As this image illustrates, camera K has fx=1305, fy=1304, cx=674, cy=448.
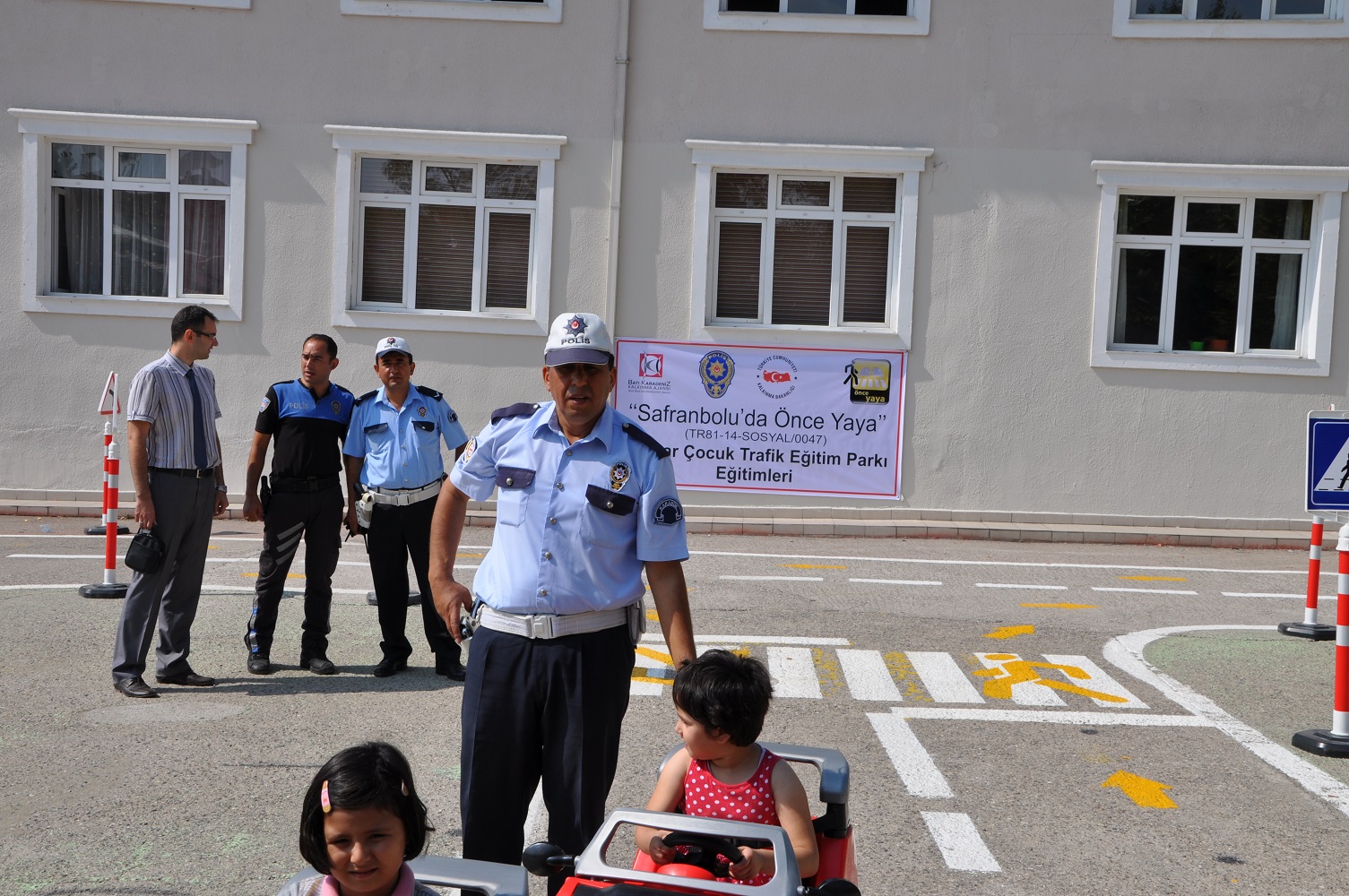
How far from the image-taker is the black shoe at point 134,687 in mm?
6859

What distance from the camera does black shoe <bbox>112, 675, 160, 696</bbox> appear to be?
22.5 feet

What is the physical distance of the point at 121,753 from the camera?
5895 millimetres

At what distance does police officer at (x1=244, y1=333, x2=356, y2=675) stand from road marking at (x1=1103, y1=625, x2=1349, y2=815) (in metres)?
4.82

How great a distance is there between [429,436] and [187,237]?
8983 mm

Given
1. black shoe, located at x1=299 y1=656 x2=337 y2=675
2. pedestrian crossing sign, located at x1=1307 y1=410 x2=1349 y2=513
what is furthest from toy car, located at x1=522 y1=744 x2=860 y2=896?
pedestrian crossing sign, located at x1=1307 y1=410 x2=1349 y2=513

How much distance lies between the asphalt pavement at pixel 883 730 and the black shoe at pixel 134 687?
7cm

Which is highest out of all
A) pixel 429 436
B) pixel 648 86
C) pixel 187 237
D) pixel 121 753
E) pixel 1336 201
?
pixel 648 86

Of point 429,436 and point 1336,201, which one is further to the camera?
point 1336,201

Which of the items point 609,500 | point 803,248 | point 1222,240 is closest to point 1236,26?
point 1222,240

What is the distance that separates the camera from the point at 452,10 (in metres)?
14.6

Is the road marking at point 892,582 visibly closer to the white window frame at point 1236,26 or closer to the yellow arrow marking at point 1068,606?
the yellow arrow marking at point 1068,606

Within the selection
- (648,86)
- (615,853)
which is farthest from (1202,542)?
(615,853)

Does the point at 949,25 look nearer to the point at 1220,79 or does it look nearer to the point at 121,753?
the point at 1220,79

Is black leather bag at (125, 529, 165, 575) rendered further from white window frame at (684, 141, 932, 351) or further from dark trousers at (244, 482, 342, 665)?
white window frame at (684, 141, 932, 351)
